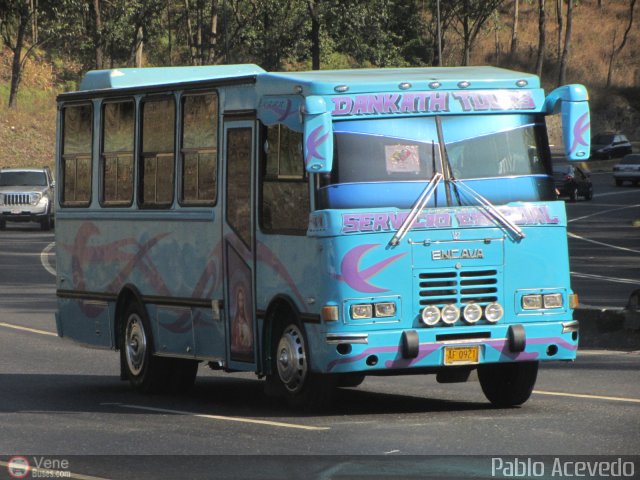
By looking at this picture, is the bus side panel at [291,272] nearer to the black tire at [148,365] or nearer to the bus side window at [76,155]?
the black tire at [148,365]

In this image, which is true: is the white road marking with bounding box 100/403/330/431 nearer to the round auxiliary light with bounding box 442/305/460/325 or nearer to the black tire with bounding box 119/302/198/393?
the black tire with bounding box 119/302/198/393

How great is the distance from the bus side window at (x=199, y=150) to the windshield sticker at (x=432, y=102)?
1.83 metres

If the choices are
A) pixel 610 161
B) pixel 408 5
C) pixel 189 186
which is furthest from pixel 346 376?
pixel 408 5

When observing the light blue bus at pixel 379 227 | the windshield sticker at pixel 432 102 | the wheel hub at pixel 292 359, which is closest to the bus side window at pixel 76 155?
the light blue bus at pixel 379 227

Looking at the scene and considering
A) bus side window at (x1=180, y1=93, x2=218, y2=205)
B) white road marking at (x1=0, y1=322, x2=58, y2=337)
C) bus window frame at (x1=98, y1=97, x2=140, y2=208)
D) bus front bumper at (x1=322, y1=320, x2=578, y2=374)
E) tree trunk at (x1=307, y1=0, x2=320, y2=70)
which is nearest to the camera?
bus front bumper at (x1=322, y1=320, x2=578, y2=374)

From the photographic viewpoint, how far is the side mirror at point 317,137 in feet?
37.3

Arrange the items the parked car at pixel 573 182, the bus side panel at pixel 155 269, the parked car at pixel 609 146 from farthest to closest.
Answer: the parked car at pixel 609 146, the parked car at pixel 573 182, the bus side panel at pixel 155 269

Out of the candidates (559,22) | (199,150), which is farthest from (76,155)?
(559,22)

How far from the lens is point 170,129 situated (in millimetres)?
14094

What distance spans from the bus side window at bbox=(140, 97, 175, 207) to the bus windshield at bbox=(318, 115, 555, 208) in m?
2.72

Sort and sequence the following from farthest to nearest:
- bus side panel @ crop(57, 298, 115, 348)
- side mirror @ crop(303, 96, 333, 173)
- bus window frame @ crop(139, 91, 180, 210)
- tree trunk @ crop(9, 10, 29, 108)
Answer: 1. tree trunk @ crop(9, 10, 29, 108)
2. bus side panel @ crop(57, 298, 115, 348)
3. bus window frame @ crop(139, 91, 180, 210)
4. side mirror @ crop(303, 96, 333, 173)

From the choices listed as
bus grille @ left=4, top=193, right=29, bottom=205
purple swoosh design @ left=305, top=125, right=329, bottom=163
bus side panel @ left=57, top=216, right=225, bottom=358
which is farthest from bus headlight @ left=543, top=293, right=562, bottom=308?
bus grille @ left=4, top=193, right=29, bottom=205

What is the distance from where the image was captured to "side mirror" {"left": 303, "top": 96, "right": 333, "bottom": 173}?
1136 cm

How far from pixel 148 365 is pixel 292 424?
3328 mm
